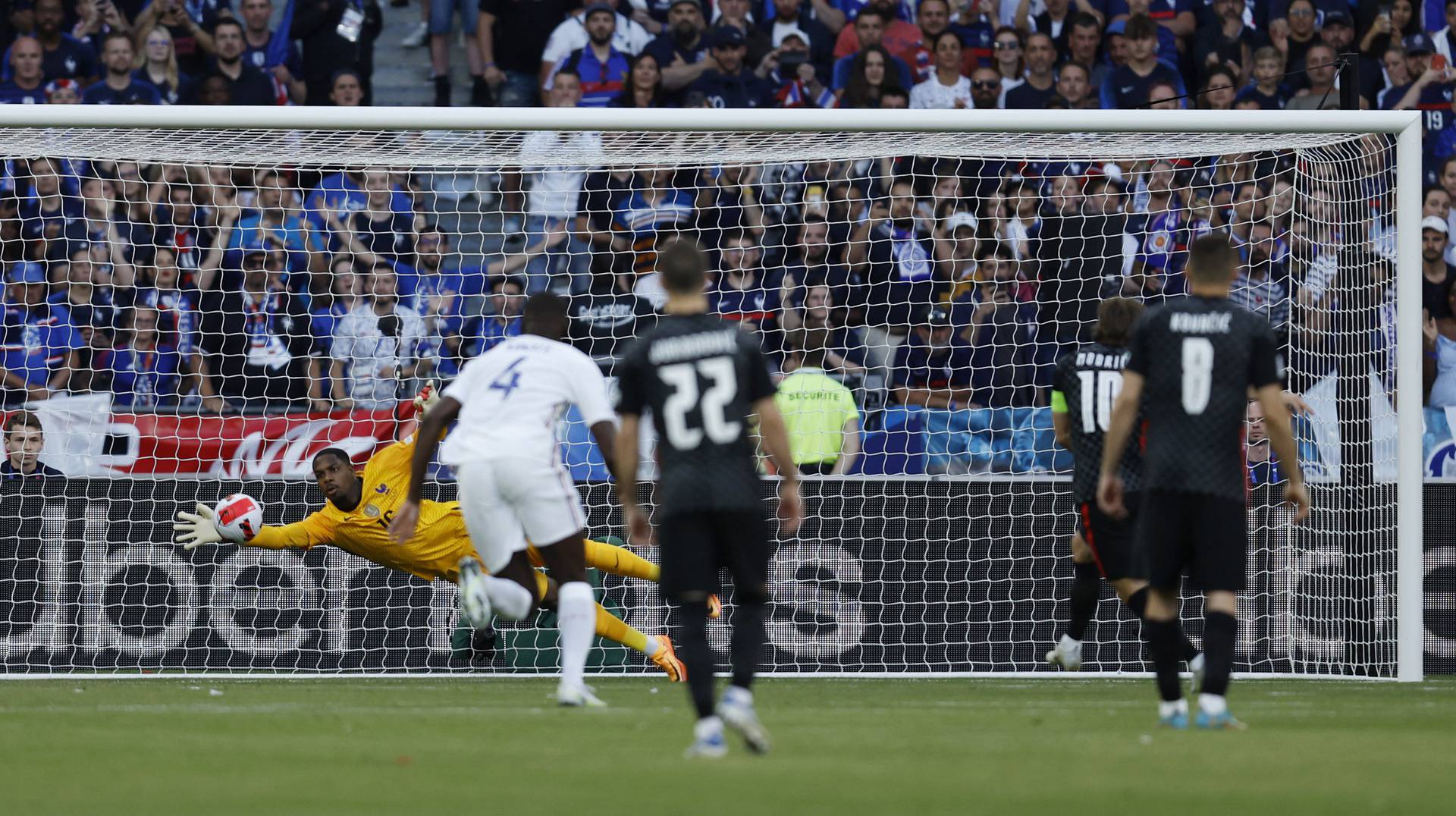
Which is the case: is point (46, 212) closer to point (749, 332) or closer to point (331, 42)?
point (331, 42)

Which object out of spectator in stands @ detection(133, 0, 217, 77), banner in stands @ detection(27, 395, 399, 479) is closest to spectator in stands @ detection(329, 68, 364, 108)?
spectator in stands @ detection(133, 0, 217, 77)

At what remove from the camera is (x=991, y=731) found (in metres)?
7.31

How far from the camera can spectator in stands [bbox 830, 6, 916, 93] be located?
624 inches

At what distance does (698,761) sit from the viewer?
6.03 m

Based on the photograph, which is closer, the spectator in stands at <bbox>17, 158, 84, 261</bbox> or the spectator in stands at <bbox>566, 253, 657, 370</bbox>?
the spectator in stands at <bbox>17, 158, 84, 261</bbox>

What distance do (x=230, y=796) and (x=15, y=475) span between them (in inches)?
277

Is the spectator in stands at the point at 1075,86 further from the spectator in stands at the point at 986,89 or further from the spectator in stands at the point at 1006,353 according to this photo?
the spectator in stands at the point at 1006,353

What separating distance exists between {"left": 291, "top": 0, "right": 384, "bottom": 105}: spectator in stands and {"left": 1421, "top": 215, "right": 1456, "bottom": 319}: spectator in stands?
8.15m

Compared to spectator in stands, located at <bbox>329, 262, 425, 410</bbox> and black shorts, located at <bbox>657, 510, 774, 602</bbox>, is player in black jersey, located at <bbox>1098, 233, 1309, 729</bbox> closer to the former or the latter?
black shorts, located at <bbox>657, 510, 774, 602</bbox>

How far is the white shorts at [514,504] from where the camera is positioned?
27.9 feet

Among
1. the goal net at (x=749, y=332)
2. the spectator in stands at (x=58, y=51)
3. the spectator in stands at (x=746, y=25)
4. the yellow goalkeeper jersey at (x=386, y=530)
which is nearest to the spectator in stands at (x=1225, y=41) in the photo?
the goal net at (x=749, y=332)

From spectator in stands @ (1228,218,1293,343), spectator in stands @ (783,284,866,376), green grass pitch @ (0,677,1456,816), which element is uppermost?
spectator in stands @ (1228,218,1293,343)

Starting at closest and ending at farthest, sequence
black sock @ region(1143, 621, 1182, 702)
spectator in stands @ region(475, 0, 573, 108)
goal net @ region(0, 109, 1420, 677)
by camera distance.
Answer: black sock @ region(1143, 621, 1182, 702)
goal net @ region(0, 109, 1420, 677)
spectator in stands @ region(475, 0, 573, 108)

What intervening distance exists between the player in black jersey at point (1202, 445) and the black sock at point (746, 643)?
1608 millimetres
